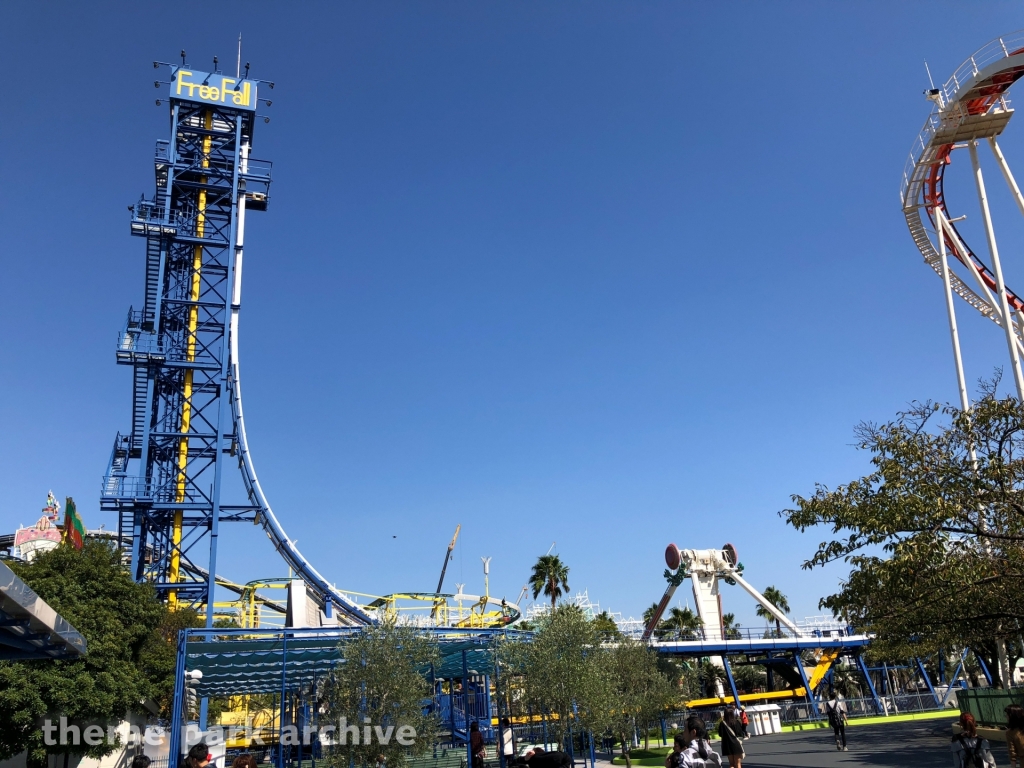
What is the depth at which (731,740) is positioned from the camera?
1452cm

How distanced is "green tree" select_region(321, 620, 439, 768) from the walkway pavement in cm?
1028

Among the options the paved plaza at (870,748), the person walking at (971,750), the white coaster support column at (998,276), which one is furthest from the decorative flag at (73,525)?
the white coaster support column at (998,276)

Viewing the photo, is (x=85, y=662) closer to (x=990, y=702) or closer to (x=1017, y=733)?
(x=1017, y=733)

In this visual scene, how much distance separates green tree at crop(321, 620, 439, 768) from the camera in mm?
19391

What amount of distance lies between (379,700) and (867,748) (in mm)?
17496

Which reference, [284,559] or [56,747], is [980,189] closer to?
[56,747]

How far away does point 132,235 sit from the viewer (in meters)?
42.9

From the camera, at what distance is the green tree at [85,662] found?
24.2 meters

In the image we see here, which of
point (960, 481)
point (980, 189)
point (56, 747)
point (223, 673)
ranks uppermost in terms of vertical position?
point (980, 189)

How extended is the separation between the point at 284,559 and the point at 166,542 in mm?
7468

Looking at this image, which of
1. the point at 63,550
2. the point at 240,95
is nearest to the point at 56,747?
the point at 63,550

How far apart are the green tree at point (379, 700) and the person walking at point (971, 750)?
40.7 feet

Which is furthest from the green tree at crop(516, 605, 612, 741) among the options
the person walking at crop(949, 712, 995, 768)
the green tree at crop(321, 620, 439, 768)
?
the person walking at crop(949, 712, 995, 768)

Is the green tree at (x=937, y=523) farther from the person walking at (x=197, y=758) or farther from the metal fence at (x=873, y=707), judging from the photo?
the metal fence at (x=873, y=707)
